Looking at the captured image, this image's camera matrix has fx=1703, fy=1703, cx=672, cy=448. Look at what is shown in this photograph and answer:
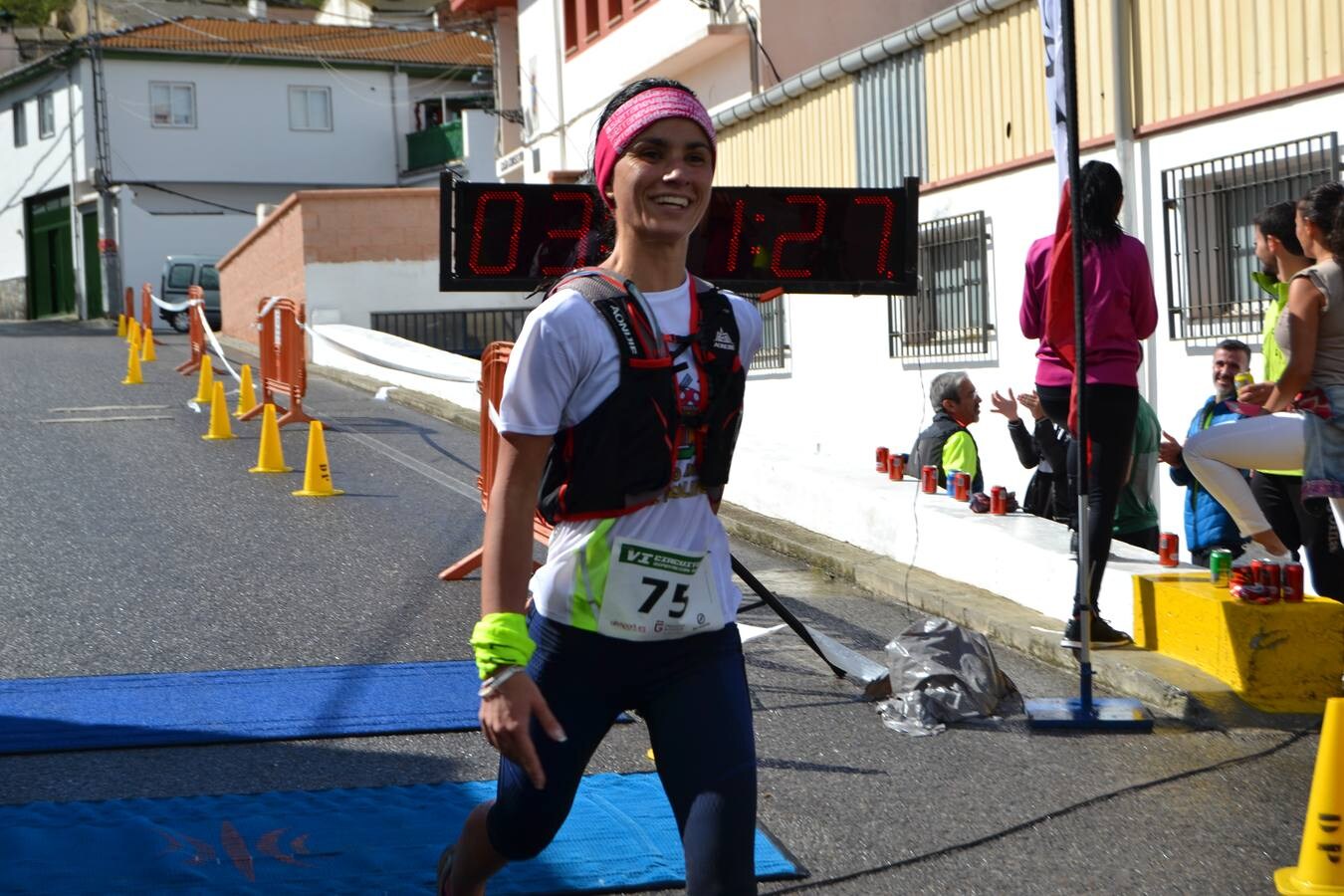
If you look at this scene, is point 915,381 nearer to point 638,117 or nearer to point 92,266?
point 638,117

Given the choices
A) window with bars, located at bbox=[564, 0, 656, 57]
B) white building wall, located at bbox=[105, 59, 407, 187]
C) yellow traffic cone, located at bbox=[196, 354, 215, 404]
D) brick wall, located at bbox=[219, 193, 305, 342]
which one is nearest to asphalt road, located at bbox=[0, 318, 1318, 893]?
yellow traffic cone, located at bbox=[196, 354, 215, 404]

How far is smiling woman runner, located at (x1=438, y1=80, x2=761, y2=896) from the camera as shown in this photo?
3062mm

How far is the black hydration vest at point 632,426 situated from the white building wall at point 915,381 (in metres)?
4.66

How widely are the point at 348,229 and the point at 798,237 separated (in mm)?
19242

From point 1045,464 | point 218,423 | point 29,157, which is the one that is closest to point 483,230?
point 1045,464

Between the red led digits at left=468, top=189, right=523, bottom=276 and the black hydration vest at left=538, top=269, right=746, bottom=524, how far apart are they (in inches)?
192

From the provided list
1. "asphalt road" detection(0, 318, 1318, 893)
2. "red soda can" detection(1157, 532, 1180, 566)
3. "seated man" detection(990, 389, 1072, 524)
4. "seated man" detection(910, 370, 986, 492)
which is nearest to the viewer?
"asphalt road" detection(0, 318, 1318, 893)

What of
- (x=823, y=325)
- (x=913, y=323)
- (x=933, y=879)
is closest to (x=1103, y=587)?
(x=933, y=879)

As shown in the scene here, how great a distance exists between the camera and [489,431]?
9180mm

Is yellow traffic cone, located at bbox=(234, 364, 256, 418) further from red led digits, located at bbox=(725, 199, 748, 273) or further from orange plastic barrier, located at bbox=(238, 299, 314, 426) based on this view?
red led digits, located at bbox=(725, 199, 748, 273)

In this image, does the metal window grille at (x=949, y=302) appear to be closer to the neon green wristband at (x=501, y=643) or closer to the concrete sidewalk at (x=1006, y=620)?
the concrete sidewalk at (x=1006, y=620)

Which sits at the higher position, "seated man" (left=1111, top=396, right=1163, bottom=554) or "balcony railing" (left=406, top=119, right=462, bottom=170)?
"balcony railing" (left=406, top=119, right=462, bottom=170)

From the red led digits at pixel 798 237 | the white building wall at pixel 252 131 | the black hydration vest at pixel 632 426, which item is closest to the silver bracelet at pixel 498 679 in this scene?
the black hydration vest at pixel 632 426

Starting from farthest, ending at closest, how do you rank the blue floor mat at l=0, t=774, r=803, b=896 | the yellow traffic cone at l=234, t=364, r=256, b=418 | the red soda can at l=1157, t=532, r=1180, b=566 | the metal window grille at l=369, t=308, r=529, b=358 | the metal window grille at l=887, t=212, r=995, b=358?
the metal window grille at l=369, t=308, r=529, b=358 < the yellow traffic cone at l=234, t=364, r=256, b=418 < the metal window grille at l=887, t=212, r=995, b=358 < the red soda can at l=1157, t=532, r=1180, b=566 < the blue floor mat at l=0, t=774, r=803, b=896
